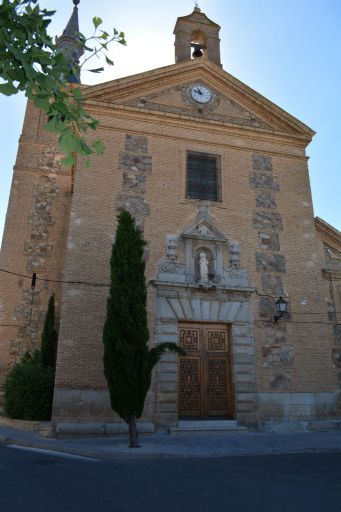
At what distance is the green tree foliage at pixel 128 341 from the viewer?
8.29m

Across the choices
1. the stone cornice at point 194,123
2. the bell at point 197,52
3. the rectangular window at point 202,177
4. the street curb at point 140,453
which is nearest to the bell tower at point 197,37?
the bell at point 197,52

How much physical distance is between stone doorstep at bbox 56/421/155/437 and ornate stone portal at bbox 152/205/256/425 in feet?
1.13

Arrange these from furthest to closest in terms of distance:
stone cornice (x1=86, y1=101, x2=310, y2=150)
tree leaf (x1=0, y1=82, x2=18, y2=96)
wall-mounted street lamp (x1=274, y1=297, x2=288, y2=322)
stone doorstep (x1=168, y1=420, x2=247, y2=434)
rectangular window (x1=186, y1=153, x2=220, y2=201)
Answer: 1. rectangular window (x1=186, y1=153, x2=220, y2=201)
2. stone cornice (x1=86, y1=101, x2=310, y2=150)
3. wall-mounted street lamp (x1=274, y1=297, x2=288, y2=322)
4. stone doorstep (x1=168, y1=420, x2=247, y2=434)
5. tree leaf (x1=0, y1=82, x2=18, y2=96)

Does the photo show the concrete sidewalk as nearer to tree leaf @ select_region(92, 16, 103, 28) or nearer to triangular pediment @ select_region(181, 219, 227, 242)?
triangular pediment @ select_region(181, 219, 227, 242)

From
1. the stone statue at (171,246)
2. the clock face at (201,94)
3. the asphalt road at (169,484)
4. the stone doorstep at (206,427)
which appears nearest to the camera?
the asphalt road at (169,484)

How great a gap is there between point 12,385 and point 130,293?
4.86m

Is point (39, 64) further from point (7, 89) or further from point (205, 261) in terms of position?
point (205, 261)

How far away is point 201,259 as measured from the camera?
37.2 feet

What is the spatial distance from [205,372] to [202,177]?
5.44 metres

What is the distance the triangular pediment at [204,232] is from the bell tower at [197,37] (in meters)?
6.06

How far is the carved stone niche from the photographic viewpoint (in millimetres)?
11172

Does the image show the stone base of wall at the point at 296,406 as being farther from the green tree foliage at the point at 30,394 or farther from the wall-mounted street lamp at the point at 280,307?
the green tree foliage at the point at 30,394

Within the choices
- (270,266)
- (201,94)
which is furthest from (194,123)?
(270,266)

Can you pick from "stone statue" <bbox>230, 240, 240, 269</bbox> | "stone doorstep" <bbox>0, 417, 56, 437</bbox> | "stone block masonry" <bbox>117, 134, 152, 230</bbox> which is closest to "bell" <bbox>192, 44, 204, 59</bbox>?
"stone block masonry" <bbox>117, 134, 152, 230</bbox>
